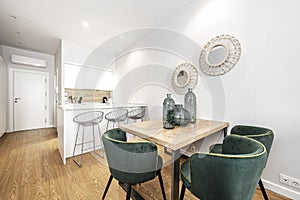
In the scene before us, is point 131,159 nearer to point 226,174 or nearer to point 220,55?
point 226,174

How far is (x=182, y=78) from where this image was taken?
8.75 feet

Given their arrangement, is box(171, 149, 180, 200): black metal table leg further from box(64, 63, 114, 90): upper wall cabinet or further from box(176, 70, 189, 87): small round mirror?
box(64, 63, 114, 90): upper wall cabinet

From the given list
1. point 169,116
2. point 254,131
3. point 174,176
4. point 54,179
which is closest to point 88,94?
point 54,179

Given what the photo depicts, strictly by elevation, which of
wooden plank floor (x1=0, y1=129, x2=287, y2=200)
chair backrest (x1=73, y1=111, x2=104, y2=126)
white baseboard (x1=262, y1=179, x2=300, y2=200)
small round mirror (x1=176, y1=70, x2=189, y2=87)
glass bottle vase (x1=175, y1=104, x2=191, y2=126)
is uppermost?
small round mirror (x1=176, y1=70, x2=189, y2=87)

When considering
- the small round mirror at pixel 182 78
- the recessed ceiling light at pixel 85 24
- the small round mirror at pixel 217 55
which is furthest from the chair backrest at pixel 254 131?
the recessed ceiling light at pixel 85 24

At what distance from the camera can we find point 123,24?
3.08 meters

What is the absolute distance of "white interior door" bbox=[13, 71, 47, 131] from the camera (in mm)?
4379

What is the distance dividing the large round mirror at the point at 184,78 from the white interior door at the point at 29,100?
478 centimetres

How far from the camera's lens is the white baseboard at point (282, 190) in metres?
1.48

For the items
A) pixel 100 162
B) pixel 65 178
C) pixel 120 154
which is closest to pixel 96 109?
pixel 100 162

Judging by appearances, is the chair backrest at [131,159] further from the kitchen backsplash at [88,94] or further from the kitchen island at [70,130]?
the kitchen backsplash at [88,94]

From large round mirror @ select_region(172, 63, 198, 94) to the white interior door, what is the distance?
4779mm

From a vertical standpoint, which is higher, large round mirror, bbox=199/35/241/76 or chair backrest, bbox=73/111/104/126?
large round mirror, bbox=199/35/241/76

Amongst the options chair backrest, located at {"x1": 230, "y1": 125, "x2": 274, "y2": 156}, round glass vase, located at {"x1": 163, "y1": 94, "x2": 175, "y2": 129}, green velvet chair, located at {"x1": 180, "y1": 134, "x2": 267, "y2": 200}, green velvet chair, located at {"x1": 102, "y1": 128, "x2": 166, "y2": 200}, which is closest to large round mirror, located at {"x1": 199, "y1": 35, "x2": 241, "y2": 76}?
chair backrest, located at {"x1": 230, "y1": 125, "x2": 274, "y2": 156}
